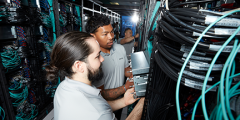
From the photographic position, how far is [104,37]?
1714 mm

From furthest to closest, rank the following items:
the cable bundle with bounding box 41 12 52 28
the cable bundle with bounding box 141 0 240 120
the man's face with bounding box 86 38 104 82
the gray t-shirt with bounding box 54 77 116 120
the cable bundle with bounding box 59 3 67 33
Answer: the cable bundle with bounding box 59 3 67 33
the cable bundle with bounding box 41 12 52 28
the man's face with bounding box 86 38 104 82
the gray t-shirt with bounding box 54 77 116 120
the cable bundle with bounding box 141 0 240 120

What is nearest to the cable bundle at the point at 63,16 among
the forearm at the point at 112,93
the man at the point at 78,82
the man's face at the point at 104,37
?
the man's face at the point at 104,37

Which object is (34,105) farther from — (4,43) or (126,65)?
(126,65)

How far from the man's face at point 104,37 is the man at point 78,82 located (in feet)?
2.25

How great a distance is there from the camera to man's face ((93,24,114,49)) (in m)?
1.70

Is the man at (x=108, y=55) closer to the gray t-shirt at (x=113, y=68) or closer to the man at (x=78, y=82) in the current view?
the gray t-shirt at (x=113, y=68)

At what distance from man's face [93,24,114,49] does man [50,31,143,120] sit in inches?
27.0

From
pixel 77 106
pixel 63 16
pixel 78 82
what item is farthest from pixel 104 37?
pixel 63 16

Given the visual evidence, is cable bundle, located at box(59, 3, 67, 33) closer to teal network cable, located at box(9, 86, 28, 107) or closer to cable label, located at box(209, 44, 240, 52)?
teal network cable, located at box(9, 86, 28, 107)

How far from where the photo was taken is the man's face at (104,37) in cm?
170

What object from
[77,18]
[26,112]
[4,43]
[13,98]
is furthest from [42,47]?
[77,18]

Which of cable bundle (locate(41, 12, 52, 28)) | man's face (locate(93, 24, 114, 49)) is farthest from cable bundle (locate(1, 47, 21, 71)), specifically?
man's face (locate(93, 24, 114, 49))

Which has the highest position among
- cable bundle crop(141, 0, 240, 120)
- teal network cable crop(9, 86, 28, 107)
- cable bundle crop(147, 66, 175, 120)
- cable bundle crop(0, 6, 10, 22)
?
cable bundle crop(0, 6, 10, 22)

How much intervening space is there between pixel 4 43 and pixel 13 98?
88cm
